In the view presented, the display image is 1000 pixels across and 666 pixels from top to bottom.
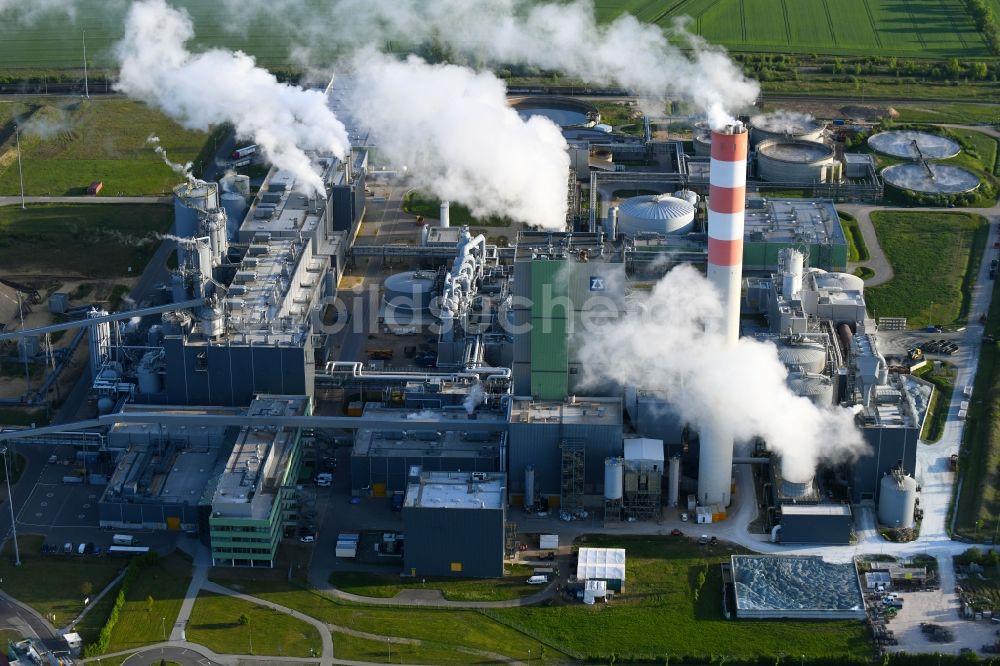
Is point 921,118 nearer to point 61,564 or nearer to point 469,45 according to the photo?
point 469,45

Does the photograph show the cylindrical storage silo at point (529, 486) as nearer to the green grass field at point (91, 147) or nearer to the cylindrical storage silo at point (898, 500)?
the cylindrical storage silo at point (898, 500)

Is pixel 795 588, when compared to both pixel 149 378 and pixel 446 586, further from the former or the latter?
pixel 149 378

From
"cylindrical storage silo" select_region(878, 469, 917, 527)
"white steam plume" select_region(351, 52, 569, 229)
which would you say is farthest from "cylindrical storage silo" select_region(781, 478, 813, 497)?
"white steam plume" select_region(351, 52, 569, 229)

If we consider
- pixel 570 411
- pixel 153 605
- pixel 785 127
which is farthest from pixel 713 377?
pixel 785 127

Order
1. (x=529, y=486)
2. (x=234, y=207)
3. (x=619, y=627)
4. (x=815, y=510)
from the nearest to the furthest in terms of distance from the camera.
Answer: (x=619, y=627), (x=815, y=510), (x=529, y=486), (x=234, y=207)

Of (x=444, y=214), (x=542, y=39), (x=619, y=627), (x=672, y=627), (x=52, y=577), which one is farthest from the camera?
(x=542, y=39)

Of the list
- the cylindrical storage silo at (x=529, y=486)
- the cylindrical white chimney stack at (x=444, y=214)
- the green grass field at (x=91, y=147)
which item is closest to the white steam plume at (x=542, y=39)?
the green grass field at (x=91, y=147)
